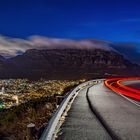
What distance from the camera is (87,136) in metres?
12.6

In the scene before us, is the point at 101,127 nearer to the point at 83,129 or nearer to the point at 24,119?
the point at 83,129

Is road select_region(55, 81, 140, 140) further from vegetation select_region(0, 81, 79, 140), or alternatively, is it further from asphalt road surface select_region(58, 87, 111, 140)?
vegetation select_region(0, 81, 79, 140)

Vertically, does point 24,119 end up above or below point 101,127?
below

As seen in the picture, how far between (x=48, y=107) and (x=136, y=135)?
1040 cm

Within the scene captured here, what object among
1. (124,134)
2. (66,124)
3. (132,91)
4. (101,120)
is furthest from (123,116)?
(132,91)

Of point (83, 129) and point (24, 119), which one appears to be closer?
point (83, 129)

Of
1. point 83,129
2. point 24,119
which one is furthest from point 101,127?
point 24,119

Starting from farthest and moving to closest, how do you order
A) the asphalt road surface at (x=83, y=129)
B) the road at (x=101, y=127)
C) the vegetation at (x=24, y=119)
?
1. the vegetation at (x=24, y=119)
2. the road at (x=101, y=127)
3. the asphalt road surface at (x=83, y=129)

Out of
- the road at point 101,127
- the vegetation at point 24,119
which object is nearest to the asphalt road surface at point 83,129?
the road at point 101,127

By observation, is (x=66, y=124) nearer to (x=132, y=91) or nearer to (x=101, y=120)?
(x=101, y=120)

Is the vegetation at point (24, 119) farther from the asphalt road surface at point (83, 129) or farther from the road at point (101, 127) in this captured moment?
the road at point (101, 127)

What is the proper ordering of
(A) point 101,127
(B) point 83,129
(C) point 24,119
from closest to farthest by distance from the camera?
(B) point 83,129 < (A) point 101,127 < (C) point 24,119

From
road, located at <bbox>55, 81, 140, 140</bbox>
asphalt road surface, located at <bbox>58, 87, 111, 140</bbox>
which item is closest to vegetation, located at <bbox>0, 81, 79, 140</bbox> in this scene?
asphalt road surface, located at <bbox>58, 87, 111, 140</bbox>

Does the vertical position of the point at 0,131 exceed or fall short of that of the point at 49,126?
it falls short
